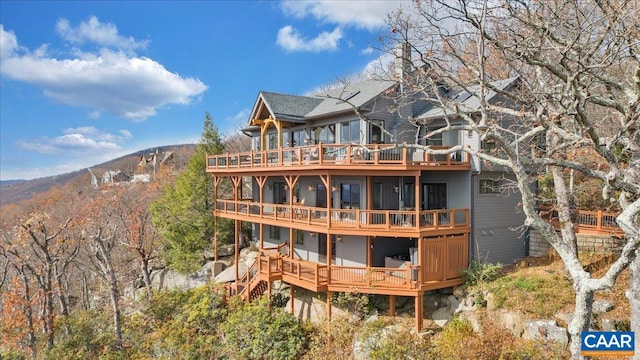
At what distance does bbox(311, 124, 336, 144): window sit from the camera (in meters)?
19.7

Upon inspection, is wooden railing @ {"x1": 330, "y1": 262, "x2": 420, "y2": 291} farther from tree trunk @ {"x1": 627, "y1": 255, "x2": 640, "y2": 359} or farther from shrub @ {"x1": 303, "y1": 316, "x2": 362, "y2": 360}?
tree trunk @ {"x1": 627, "y1": 255, "x2": 640, "y2": 359}

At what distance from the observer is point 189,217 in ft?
79.6

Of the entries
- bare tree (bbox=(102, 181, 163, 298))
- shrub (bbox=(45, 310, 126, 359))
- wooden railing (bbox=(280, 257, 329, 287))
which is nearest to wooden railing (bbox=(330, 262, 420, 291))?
wooden railing (bbox=(280, 257, 329, 287))

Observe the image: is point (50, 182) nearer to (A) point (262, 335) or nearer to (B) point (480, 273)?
(A) point (262, 335)

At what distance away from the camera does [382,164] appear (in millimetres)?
15211

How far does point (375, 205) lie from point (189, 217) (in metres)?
13.1

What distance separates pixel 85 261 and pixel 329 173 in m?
28.7

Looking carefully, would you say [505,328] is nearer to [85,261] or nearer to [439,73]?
[439,73]

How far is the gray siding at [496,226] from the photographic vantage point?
53.3ft

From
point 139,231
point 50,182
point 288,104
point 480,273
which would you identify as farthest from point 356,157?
point 50,182

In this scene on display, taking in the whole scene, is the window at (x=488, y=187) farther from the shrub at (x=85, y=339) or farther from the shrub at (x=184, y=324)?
the shrub at (x=85, y=339)

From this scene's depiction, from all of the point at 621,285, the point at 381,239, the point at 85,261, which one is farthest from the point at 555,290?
the point at 85,261

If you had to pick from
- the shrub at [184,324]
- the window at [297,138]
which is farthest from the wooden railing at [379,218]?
the shrub at [184,324]

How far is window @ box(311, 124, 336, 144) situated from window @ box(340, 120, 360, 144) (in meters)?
0.69
